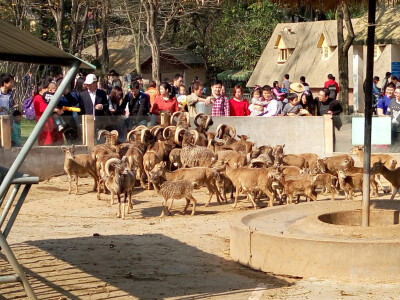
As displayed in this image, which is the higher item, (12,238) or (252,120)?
(252,120)

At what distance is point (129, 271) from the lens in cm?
1080

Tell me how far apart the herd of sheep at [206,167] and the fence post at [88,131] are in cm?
24

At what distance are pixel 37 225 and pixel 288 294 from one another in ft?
20.0

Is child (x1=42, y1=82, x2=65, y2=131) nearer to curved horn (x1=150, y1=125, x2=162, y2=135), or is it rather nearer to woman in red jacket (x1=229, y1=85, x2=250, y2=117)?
curved horn (x1=150, y1=125, x2=162, y2=135)

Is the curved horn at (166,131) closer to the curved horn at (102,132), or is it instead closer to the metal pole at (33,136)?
the curved horn at (102,132)

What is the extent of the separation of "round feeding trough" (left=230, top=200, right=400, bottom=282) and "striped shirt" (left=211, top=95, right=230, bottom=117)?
975 centimetres

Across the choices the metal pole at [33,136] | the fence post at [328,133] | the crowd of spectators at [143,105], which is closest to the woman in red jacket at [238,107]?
Answer: the crowd of spectators at [143,105]

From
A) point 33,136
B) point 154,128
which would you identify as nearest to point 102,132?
point 154,128

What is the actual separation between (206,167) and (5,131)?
205 inches

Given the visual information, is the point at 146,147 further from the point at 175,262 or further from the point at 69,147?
the point at 175,262

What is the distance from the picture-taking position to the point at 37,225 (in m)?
14.5

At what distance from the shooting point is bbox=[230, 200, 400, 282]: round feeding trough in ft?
33.2

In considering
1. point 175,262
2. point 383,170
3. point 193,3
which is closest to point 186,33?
point 193,3

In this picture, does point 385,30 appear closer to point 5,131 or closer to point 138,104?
point 138,104
